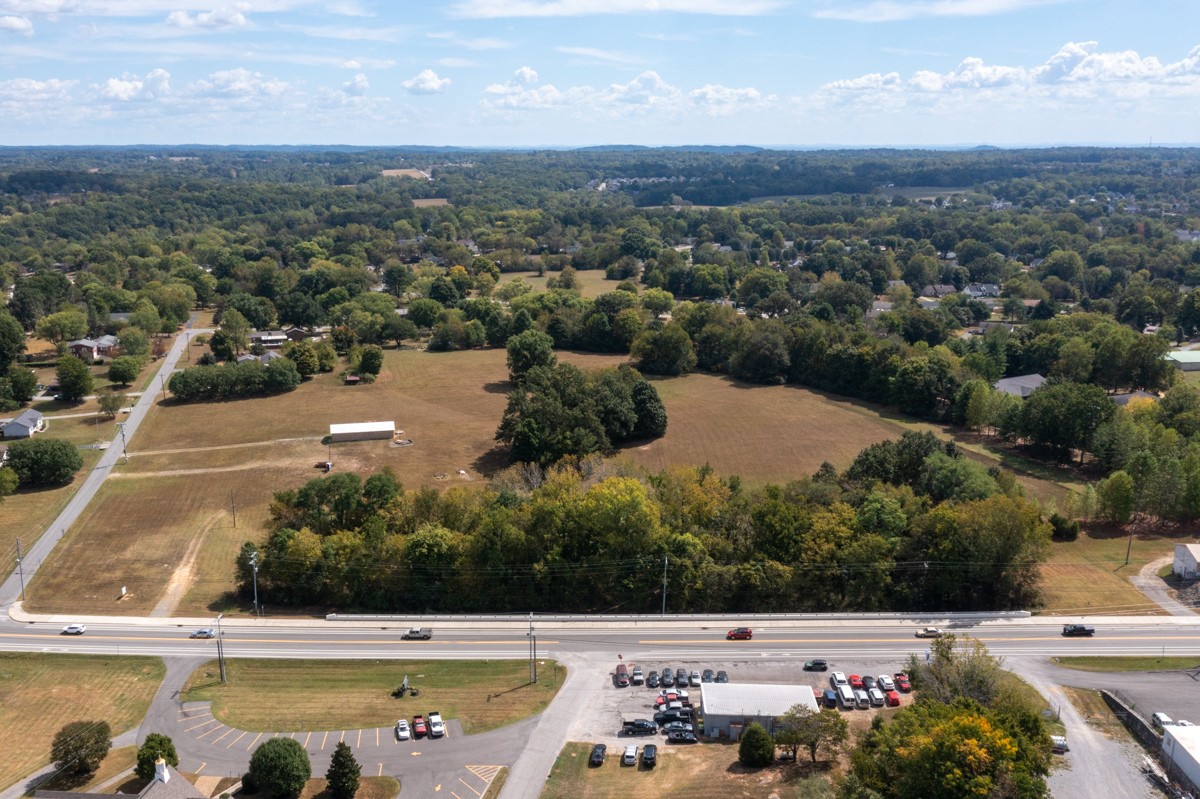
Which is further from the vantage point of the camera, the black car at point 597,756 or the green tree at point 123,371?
the green tree at point 123,371

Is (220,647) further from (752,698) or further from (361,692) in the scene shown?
(752,698)

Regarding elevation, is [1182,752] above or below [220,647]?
above

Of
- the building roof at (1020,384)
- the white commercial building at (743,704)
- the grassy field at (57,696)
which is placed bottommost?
the grassy field at (57,696)

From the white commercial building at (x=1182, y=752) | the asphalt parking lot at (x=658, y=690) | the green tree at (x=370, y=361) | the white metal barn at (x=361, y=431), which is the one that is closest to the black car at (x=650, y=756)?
the asphalt parking lot at (x=658, y=690)

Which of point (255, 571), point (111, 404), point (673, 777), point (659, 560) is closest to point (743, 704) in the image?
point (673, 777)

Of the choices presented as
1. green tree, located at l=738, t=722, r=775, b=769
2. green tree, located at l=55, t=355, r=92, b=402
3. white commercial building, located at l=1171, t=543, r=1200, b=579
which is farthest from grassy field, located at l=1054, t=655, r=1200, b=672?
green tree, located at l=55, t=355, r=92, b=402

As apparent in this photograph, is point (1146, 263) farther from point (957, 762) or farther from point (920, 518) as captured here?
point (957, 762)

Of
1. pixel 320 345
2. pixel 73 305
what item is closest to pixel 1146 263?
pixel 320 345

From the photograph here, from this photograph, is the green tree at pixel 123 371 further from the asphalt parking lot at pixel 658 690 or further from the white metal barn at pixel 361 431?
the asphalt parking lot at pixel 658 690
